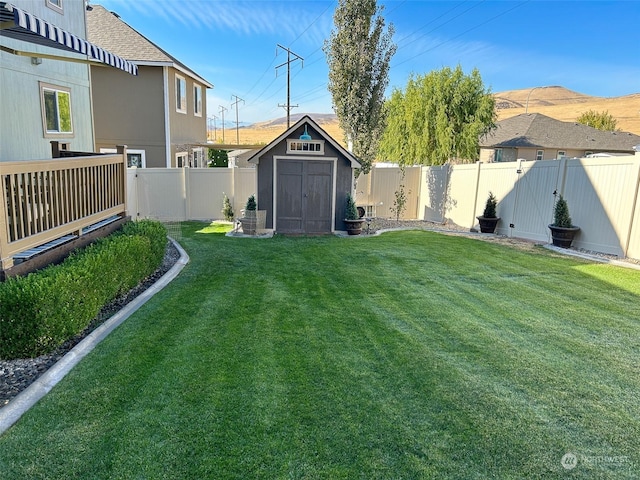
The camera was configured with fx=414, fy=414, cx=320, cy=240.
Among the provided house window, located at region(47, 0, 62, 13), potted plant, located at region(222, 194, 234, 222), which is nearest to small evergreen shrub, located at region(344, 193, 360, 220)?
potted plant, located at region(222, 194, 234, 222)

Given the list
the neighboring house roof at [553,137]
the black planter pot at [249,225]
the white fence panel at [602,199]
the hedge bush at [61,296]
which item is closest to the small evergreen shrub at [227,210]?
the black planter pot at [249,225]

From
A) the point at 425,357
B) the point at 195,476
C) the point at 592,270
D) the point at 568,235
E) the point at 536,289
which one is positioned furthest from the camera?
the point at 568,235

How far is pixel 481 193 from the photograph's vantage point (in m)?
13.2

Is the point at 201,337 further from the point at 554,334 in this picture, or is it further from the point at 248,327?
the point at 554,334

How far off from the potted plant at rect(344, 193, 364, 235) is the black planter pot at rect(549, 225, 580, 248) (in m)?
4.93

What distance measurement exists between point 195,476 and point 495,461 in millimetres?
1914

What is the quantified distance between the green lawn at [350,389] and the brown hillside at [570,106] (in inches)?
1496

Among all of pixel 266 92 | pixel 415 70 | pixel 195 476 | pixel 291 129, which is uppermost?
pixel 266 92

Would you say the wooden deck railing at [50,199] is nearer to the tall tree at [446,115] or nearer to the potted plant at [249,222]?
the potted plant at [249,222]

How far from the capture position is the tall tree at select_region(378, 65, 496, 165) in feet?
65.9

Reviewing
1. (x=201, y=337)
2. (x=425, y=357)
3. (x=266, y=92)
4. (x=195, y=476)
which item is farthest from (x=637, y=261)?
(x=266, y=92)

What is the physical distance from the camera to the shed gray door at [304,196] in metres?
12.2

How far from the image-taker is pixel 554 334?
4.75 metres

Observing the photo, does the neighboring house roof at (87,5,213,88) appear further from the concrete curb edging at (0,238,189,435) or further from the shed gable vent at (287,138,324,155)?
the concrete curb edging at (0,238,189,435)
